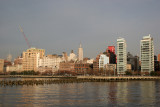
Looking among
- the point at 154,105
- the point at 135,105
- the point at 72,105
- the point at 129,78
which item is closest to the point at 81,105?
the point at 72,105

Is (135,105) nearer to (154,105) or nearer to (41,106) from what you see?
(154,105)

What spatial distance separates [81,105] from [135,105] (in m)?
13.3

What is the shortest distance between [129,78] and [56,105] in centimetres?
14638

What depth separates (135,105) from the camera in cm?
5709

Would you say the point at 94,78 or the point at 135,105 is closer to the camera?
the point at 135,105

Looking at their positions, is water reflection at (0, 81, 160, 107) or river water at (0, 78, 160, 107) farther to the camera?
water reflection at (0, 81, 160, 107)

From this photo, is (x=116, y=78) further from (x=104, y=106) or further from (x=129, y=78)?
(x=104, y=106)

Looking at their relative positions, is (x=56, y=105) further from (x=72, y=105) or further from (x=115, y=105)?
(x=115, y=105)

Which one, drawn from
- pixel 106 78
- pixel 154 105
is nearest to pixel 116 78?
pixel 106 78

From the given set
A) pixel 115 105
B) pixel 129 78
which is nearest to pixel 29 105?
pixel 115 105

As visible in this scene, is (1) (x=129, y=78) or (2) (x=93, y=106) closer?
(2) (x=93, y=106)

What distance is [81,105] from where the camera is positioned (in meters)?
56.5

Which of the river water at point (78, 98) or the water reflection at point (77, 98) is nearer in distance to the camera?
the river water at point (78, 98)

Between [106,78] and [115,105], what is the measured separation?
5021 inches
